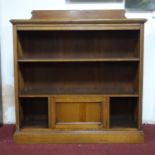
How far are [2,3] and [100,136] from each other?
143 cm

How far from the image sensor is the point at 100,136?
231 cm

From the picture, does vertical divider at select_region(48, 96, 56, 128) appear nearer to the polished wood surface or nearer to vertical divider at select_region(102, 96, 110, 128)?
vertical divider at select_region(102, 96, 110, 128)

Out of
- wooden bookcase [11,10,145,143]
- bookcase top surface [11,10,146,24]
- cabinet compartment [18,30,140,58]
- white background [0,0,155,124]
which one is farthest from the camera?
white background [0,0,155,124]

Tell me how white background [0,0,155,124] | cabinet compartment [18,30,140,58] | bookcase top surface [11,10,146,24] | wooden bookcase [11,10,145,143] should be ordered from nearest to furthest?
wooden bookcase [11,10,145,143]
bookcase top surface [11,10,146,24]
cabinet compartment [18,30,140,58]
white background [0,0,155,124]

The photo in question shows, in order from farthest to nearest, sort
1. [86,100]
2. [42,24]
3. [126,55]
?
[126,55] < [86,100] < [42,24]

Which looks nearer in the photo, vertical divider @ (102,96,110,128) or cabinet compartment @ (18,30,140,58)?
vertical divider @ (102,96,110,128)

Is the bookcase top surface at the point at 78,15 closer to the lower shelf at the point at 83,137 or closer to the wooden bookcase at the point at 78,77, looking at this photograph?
the wooden bookcase at the point at 78,77

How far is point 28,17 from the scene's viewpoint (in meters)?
2.62

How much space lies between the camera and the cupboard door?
233 cm

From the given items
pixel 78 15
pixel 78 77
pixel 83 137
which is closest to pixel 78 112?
pixel 83 137

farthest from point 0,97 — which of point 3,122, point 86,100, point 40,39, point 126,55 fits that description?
point 126,55

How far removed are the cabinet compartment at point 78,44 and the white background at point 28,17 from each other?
0.23 meters

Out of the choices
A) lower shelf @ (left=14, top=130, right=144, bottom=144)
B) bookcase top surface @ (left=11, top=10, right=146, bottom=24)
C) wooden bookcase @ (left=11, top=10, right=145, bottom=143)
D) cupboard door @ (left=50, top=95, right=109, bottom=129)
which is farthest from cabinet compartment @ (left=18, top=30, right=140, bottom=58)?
lower shelf @ (left=14, top=130, right=144, bottom=144)

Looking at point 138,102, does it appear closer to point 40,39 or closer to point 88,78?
point 88,78
